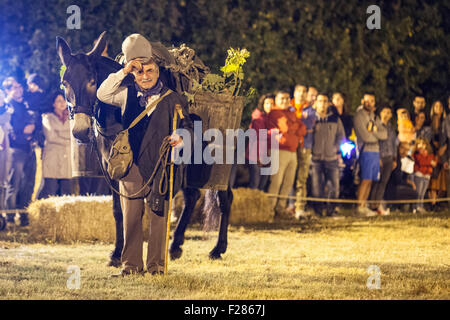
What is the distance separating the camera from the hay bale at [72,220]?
1185 centimetres

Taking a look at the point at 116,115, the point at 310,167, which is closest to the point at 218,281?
the point at 116,115

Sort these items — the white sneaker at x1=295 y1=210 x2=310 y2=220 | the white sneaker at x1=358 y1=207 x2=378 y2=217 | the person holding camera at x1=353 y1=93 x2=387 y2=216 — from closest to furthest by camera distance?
the white sneaker at x1=295 y1=210 x2=310 y2=220 → the person holding camera at x1=353 y1=93 x2=387 y2=216 → the white sneaker at x1=358 y1=207 x2=378 y2=217

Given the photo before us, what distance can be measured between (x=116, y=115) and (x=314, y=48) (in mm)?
9818

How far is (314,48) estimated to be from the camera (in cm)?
1789

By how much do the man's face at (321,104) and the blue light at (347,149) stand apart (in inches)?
47.6

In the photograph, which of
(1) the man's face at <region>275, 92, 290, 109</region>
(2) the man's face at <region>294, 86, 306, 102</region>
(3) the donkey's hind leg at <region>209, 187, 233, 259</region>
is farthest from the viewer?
(2) the man's face at <region>294, 86, 306, 102</region>

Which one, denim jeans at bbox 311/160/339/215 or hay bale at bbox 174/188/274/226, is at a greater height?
denim jeans at bbox 311/160/339/215

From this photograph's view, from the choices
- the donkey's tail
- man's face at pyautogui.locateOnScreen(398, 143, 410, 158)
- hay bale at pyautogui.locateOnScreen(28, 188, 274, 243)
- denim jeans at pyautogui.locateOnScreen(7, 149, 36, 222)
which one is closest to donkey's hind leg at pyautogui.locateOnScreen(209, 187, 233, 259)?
the donkey's tail

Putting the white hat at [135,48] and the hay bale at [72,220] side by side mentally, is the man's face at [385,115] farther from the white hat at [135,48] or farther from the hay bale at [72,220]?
the white hat at [135,48]

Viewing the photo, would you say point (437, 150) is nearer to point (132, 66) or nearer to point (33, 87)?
point (33, 87)

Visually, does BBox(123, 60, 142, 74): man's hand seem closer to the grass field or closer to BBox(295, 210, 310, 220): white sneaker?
the grass field

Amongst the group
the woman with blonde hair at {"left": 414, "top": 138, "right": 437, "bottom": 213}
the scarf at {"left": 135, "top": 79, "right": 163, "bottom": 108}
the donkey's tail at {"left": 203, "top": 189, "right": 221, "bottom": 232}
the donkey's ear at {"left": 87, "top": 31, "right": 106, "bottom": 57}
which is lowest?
the donkey's tail at {"left": 203, "top": 189, "right": 221, "bottom": 232}

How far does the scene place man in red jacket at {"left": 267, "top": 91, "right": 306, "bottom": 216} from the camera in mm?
14148

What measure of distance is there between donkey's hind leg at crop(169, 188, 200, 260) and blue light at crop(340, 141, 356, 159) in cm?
586
